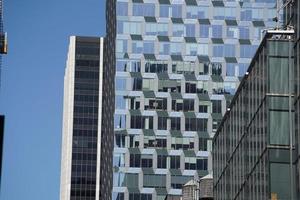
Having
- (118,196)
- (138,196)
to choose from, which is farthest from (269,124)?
(118,196)

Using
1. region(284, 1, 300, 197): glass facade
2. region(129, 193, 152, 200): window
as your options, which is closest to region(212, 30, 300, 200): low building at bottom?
region(284, 1, 300, 197): glass facade

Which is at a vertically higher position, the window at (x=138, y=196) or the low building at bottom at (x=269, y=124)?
the low building at bottom at (x=269, y=124)

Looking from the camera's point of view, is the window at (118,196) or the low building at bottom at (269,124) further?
the window at (118,196)

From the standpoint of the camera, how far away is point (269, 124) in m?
74.2

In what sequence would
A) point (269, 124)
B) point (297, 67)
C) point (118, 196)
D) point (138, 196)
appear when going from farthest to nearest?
1. point (138, 196)
2. point (118, 196)
3. point (269, 124)
4. point (297, 67)

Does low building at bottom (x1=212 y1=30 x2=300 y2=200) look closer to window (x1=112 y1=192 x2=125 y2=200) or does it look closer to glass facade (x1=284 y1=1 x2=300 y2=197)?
glass facade (x1=284 y1=1 x2=300 y2=197)

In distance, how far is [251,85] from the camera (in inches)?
3214

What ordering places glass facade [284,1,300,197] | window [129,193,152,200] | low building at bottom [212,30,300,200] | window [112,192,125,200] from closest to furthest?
1. glass facade [284,1,300,197]
2. low building at bottom [212,30,300,200]
3. window [129,193,152,200]
4. window [112,192,125,200]

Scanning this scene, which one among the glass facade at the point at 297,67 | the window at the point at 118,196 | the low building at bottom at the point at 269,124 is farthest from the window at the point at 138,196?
the glass facade at the point at 297,67

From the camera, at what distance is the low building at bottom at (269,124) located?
72875 millimetres

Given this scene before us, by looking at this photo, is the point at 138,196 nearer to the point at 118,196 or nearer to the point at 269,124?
the point at 118,196

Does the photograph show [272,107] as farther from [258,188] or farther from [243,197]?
[243,197]

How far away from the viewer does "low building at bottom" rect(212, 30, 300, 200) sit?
239ft

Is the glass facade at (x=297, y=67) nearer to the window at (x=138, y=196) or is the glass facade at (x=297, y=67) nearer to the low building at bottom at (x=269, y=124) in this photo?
the low building at bottom at (x=269, y=124)
